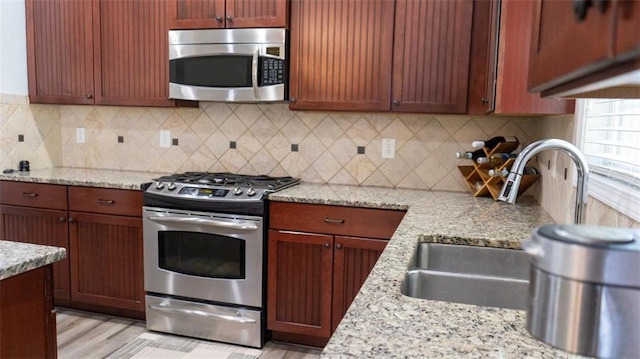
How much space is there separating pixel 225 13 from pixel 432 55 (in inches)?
48.2

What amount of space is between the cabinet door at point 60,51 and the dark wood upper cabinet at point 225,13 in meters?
0.68

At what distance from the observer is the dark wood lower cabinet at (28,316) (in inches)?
53.6

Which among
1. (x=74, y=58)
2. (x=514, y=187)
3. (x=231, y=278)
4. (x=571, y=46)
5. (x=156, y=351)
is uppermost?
(x=74, y=58)

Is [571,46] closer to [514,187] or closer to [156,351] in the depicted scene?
[514,187]

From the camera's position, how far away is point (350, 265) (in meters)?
2.62

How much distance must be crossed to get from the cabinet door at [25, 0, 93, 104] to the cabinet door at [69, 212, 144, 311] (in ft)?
2.83

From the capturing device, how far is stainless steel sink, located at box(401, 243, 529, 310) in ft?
5.12

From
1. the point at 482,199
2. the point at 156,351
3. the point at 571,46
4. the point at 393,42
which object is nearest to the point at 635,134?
the point at 571,46

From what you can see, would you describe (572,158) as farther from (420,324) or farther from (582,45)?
(582,45)

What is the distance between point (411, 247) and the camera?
154cm

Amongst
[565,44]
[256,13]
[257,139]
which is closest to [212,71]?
[256,13]

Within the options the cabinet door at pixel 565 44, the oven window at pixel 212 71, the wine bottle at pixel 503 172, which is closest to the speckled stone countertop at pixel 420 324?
the cabinet door at pixel 565 44

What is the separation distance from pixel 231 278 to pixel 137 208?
724 millimetres

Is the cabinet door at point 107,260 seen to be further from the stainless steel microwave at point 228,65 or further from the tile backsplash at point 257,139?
the stainless steel microwave at point 228,65
